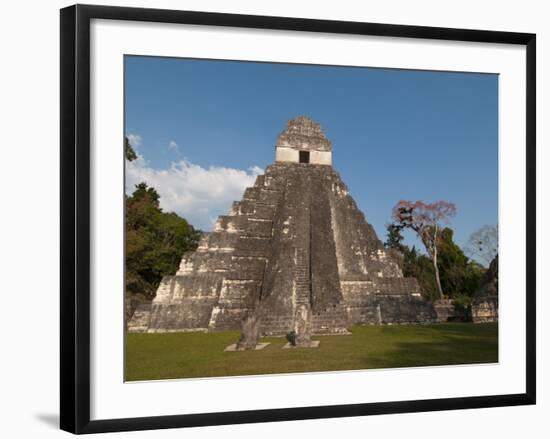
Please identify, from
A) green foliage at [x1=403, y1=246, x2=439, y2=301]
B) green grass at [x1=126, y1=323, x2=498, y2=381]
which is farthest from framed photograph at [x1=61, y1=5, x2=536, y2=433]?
green foliage at [x1=403, y1=246, x2=439, y2=301]

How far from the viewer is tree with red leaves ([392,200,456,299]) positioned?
44.4 ft

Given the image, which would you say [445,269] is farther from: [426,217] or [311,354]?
[311,354]

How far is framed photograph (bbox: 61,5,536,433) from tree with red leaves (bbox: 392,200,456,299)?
8cm

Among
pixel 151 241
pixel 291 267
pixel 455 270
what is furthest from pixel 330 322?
pixel 455 270

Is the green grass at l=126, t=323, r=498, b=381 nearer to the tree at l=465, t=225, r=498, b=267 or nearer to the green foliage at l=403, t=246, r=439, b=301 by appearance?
the tree at l=465, t=225, r=498, b=267

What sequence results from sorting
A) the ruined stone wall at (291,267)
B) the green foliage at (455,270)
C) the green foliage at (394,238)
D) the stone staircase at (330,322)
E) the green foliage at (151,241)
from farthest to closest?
1. the green foliage at (394,238)
2. the ruined stone wall at (291,267)
3. the green foliage at (455,270)
4. the stone staircase at (330,322)
5. the green foliage at (151,241)

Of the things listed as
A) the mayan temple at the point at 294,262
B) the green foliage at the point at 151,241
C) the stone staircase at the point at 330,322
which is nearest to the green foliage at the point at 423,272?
the mayan temple at the point at 294,262

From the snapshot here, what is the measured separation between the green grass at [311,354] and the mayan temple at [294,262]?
2.33 metres

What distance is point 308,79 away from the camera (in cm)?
1334

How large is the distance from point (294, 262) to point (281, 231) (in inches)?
51.0

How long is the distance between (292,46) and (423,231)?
9278 mm

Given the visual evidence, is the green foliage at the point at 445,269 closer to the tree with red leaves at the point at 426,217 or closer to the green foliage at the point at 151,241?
the tree with red leaves at the point at 426,217

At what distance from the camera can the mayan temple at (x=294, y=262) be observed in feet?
51.0

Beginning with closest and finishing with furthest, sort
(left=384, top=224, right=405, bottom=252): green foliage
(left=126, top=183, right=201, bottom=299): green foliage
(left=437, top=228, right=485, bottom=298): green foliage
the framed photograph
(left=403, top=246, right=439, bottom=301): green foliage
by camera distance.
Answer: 1. the framed photograph
2. (left=126, top=183, right=201, bottom=299): green foliage
3. (left=437, top=228, right=485, bottom=298): green foliage
4. (left=384, top=224, right=405, bottom=252): green foliage
5. (left=403, top=246, right=439, bottom=301): green foliage
